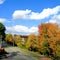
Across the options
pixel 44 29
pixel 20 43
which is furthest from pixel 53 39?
pixel 20 43

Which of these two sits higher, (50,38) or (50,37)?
(50,37)

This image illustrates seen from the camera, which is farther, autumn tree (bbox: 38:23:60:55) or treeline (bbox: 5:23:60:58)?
autumn tree (bbox: 38:23:60:55)

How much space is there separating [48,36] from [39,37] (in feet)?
33.8

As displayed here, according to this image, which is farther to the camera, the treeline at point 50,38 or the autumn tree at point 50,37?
the autumn tree at point 50,37

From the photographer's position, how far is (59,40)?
5103 cm

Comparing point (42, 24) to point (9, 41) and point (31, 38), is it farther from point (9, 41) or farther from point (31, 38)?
point (9, 41)

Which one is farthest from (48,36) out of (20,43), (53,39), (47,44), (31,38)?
(20,43)

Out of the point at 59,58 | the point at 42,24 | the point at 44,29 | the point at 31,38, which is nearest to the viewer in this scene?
the point at 59,58

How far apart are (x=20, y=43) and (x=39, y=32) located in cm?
4537

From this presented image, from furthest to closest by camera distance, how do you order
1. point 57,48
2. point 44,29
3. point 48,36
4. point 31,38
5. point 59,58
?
point 31,38, point 44,29, point 48,36, point 59,58, point 57,48

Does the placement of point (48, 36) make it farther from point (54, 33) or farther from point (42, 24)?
point (42, 24)

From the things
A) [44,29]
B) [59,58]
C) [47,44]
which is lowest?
[59,58]

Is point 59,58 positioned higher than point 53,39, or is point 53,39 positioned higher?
point 53,39

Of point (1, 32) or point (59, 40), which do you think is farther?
point (1, 32)
